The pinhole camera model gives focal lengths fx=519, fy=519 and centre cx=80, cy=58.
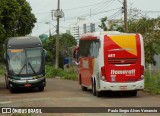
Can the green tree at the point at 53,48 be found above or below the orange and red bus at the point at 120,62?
below

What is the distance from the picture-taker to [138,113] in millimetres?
16766

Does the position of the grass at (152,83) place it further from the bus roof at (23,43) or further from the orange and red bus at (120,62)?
the bus roof at (23,43)

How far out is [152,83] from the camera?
28.1 m

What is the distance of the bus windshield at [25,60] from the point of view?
101 feet

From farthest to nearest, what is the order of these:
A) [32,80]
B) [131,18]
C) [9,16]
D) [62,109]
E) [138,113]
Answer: [131,18]
[9,16]
[32,80]
[62,109]
[138,113]

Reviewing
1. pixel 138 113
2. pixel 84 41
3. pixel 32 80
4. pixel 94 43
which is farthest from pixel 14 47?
pixel 138 113

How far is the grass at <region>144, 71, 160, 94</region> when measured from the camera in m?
26.7

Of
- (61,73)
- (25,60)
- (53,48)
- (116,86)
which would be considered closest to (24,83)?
(25,60)

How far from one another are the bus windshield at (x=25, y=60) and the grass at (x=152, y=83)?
6456 millimetres

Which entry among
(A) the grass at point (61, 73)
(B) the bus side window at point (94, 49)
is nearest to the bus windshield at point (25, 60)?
(B) the bus side window at point (94, 49)

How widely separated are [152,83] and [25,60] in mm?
7744

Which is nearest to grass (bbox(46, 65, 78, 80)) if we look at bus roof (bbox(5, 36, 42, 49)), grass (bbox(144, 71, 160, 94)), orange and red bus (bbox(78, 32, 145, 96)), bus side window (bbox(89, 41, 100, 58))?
bus roof (bbox(5, 36, 42, 49))

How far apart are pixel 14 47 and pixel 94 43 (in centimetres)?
669

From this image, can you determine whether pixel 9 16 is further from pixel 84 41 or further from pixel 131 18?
pixel 131 18
